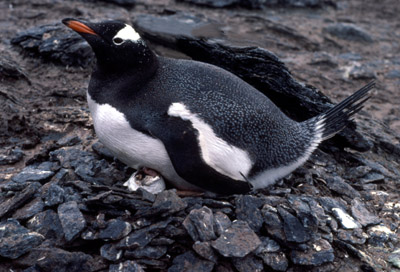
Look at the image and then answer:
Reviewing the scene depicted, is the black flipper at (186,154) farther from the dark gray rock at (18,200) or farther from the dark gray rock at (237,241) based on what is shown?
the dark gray rock at (18,200)

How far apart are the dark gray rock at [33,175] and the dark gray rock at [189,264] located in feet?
3.64

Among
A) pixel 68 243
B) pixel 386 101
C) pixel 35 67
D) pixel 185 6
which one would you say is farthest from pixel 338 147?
pixel 185 6

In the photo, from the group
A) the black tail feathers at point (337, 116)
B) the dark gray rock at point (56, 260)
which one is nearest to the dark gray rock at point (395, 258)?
the black tail feathers at point (337, 116)

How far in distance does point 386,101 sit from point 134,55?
3.48 m

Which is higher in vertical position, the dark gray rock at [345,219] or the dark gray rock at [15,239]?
the dark gray rock at [345,219]

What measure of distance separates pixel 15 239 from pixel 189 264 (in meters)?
0.95

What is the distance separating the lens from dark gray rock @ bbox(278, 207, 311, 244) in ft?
8.78

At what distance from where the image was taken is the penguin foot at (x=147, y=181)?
2.87 metres

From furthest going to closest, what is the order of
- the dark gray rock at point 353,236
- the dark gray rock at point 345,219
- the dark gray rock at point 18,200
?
the dark gray rock at point 345,219 < the dark gray rock at point 353,236 < the dark gray rock at point 18,200

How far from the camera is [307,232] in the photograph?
273 cm

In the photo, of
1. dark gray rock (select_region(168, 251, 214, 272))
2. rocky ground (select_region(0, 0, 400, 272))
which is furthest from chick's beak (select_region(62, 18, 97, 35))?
dark gray rock (select_region(168, 251, 214, 272))

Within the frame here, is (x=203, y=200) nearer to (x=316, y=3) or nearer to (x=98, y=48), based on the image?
(x=98, y=48)

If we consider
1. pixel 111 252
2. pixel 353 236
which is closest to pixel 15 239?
pixel 111 252

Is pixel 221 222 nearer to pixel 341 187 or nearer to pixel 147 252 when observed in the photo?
pixel 147 252
